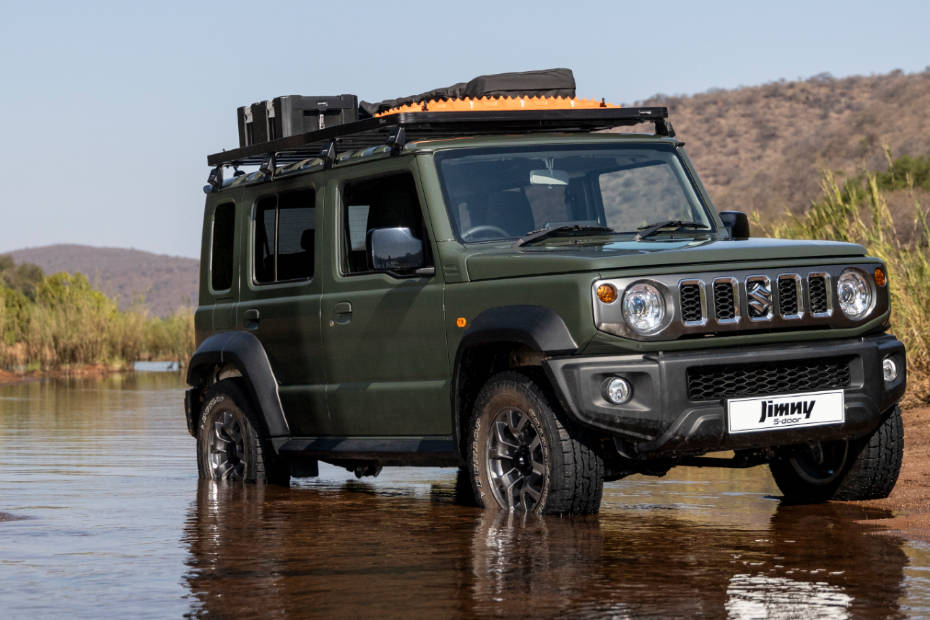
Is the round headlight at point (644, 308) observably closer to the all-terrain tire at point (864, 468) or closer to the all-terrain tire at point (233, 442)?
the all-terrain tire at point (864, 468)

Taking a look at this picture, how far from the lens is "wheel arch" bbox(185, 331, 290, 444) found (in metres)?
10.4

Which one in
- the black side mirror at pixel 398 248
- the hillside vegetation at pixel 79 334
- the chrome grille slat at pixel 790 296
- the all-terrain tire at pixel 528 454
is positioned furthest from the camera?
the hillside vegetation at pixel 79 334

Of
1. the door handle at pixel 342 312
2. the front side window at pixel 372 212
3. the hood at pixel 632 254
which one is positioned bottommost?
the door handle at pixel 342 312

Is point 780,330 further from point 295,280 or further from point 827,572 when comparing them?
point 295,280

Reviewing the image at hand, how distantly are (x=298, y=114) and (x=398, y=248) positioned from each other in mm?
2358

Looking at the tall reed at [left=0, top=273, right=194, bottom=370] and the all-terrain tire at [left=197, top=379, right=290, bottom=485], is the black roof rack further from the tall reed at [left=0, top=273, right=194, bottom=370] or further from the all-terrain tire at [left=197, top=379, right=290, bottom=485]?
the tall reed at [left=0, top=273, right=194, bottom=370]

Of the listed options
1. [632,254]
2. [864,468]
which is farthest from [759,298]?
[864,468]

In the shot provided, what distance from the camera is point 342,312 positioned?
9680mm

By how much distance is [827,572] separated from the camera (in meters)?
6.59

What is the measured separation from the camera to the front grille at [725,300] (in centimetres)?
800

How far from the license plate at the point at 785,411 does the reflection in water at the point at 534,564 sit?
0.50m

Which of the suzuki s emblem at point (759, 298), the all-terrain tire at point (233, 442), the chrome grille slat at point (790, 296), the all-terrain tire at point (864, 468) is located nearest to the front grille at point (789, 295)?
the chrome grille slat at point (790, 296)

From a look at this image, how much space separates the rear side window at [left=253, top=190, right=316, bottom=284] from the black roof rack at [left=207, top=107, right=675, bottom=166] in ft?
1.15

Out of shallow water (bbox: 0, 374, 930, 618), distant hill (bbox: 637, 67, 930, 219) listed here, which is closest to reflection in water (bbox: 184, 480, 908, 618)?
shallow water (bbox: 0, 374, 930, 618)
